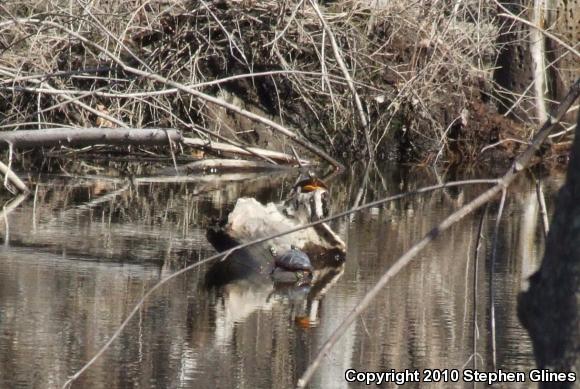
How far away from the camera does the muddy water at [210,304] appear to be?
5.57 metres

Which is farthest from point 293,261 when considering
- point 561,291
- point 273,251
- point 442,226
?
point 561,291

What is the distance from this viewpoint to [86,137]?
8531 millimetres

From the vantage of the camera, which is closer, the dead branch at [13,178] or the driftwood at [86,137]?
the driftwood at [86,137]

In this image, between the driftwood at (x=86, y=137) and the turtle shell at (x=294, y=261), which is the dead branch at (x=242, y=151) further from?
the turtle shell at (x=294, y=261)

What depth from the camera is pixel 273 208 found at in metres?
8.48

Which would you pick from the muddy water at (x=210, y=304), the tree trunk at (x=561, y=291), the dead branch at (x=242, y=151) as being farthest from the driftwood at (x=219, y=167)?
the tree trunk at (x=561, y=291)

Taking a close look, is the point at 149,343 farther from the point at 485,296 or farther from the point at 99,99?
the point at 99,99

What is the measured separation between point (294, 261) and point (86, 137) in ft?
5.58

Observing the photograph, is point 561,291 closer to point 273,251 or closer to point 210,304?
point 210,304

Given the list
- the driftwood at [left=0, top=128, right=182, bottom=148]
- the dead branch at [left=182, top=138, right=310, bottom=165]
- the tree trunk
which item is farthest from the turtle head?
the tree trunk

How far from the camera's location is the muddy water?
5.57 metres

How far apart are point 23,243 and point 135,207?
231 cm

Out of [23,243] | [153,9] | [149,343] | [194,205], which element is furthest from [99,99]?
[149,343]

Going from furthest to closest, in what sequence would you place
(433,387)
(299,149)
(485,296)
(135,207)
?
(299,149) → (135,207) → (485,296) → (433,387)
